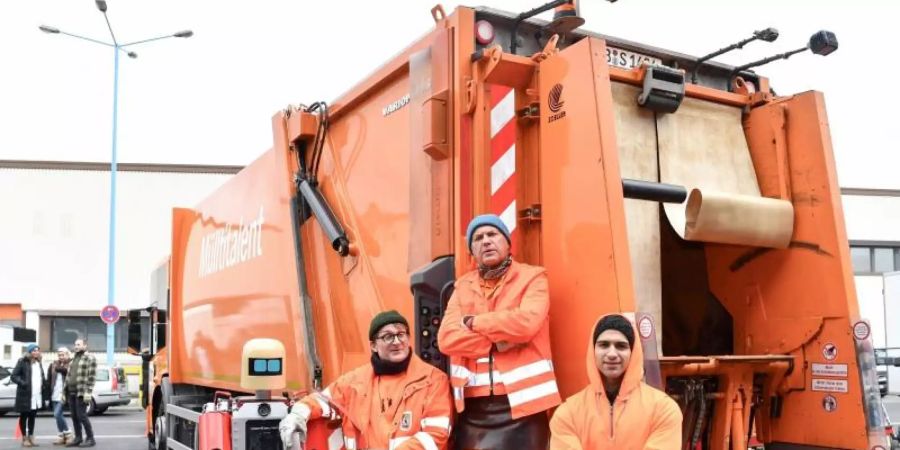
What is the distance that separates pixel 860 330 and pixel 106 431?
13256 mm

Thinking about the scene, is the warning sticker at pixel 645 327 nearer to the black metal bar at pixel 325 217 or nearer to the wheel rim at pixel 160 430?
the black metal bar at pixel 325 217

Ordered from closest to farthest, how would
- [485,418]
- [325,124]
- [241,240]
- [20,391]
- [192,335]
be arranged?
[485,418] < [325,124] < [241,240] < [192,335] < [20,391]

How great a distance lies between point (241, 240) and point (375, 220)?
7.59ft

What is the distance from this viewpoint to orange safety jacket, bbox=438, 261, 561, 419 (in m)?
3.22

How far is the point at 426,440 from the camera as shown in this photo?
3.45 meters

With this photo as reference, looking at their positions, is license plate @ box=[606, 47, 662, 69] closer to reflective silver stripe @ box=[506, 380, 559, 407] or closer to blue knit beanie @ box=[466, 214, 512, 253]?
blue knit beanie @ box=[466, 214, 512, 253]

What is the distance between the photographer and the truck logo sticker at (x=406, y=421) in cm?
355

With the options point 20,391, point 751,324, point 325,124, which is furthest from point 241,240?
point 20,391

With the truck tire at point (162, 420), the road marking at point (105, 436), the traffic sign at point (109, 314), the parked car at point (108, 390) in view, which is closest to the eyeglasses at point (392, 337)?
the truck tire at point (162, 420)

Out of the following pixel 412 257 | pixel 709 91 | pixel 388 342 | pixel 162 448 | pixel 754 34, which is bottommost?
pixel 162 448

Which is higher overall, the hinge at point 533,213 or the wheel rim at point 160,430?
the hinge at point 533,213

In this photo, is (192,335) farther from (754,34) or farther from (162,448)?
(754,34)

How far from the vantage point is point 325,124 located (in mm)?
5062

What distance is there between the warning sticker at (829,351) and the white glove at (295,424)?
7.26ft
